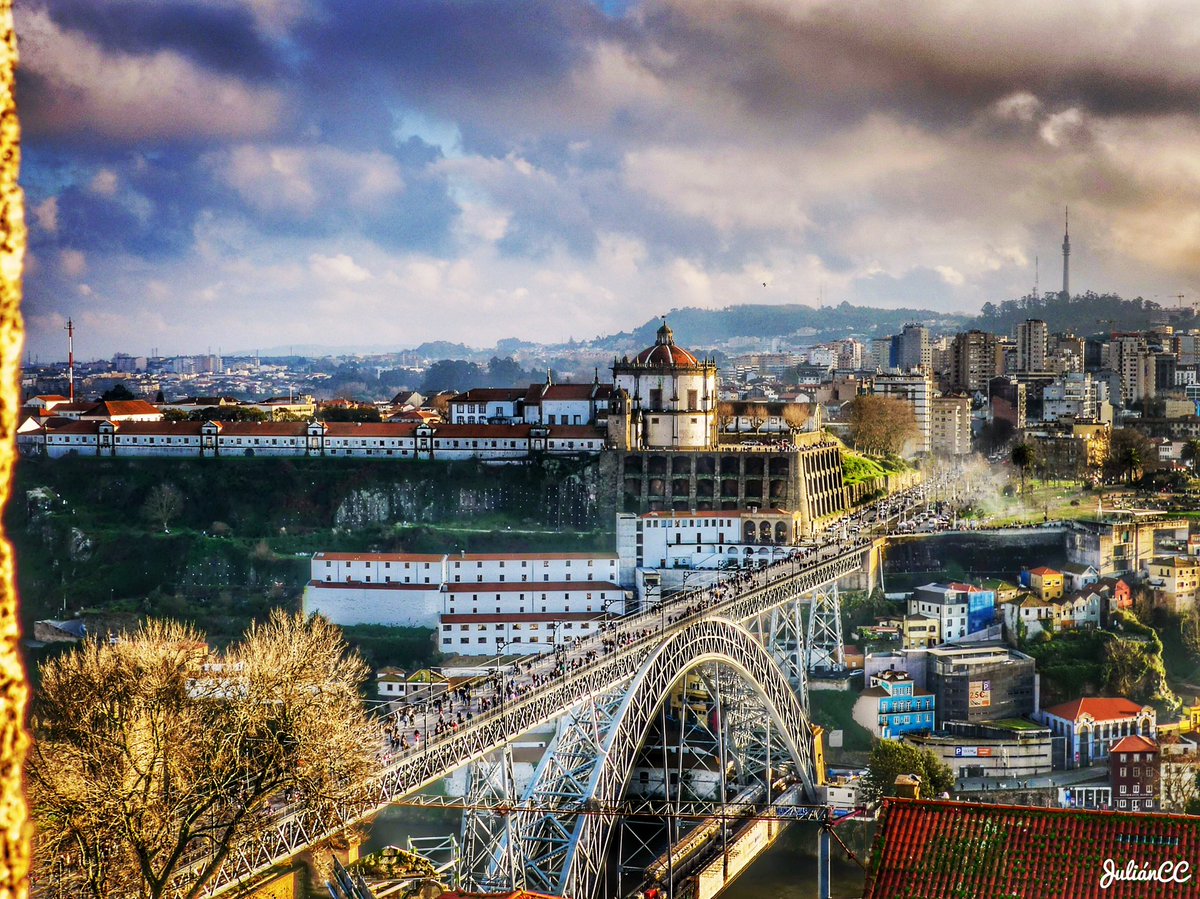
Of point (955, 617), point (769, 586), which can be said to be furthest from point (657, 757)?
point (955, 617)

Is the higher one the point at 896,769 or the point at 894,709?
the point at 894,709

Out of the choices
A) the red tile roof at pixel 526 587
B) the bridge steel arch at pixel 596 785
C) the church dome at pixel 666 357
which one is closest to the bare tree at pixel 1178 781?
the bridge steel arch at pixel 596 785

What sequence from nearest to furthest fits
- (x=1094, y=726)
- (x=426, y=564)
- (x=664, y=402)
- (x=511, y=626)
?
(x=1094, y=726)
(x=511, y=626)
(x=426, y=564)
(x=664, y=402)

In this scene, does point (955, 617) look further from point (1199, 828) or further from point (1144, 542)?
point (1199, 828)

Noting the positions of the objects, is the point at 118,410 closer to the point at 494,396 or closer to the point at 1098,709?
the point at 494,396

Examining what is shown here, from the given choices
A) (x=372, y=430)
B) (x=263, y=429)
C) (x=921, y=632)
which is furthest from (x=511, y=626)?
(x=263, y=429)

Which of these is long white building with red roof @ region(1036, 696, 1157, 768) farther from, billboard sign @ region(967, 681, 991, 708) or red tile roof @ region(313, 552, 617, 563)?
red tile roof @ region(313, 552, 617, 563)

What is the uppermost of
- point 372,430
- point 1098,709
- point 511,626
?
point 372,430
